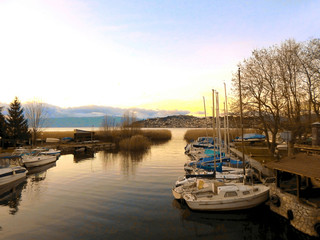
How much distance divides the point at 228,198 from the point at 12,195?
22.5 meters

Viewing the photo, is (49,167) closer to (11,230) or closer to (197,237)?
(11,230)

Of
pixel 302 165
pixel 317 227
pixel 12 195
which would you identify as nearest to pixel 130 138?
pixel 12 195

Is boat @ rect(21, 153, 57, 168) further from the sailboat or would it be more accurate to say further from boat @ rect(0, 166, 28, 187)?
the sailboat

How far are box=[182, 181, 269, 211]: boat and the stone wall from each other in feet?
3.69

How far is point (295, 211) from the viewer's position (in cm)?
1553

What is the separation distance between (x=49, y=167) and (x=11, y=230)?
92.6ft

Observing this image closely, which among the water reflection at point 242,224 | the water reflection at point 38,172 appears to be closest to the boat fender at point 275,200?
the water reflection at point 242,224

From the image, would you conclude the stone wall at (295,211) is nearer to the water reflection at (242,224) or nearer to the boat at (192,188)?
the water reflection at (242,224)

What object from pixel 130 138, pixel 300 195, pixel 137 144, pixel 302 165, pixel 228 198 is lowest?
pixel 228 198

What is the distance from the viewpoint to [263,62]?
1273 inches

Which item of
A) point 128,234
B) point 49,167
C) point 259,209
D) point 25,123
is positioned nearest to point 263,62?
point 259,209

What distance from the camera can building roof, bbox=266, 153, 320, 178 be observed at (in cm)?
1450

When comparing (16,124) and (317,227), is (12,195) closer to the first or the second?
(317,227)

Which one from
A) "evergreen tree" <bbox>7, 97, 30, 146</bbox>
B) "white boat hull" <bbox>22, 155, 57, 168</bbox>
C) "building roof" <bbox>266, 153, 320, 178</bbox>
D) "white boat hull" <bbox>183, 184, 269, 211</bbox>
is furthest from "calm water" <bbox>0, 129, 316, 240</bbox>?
"evergreen tree" <bbox>7, 97, 30, 146</bbox>
